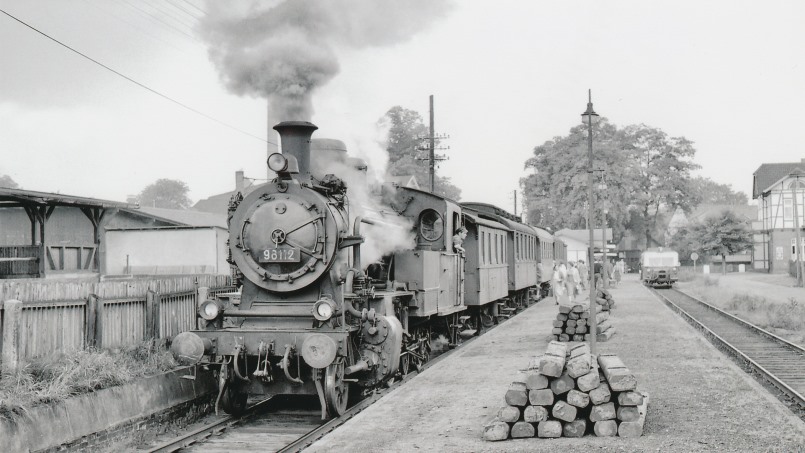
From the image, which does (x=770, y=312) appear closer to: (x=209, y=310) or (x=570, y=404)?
(x=570, y=404)

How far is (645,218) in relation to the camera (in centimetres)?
7012

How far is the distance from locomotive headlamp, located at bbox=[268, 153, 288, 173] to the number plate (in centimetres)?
102

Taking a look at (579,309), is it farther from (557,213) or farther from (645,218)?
(645,218)

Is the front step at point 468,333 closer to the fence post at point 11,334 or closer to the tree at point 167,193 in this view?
the fence post at point 11,334

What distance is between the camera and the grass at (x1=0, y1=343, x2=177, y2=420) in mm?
7480

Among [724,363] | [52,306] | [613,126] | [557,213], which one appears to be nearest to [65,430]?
[52,306]

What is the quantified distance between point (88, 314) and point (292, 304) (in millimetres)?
2854

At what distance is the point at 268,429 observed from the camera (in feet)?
29.5

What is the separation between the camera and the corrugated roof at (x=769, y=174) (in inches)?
2643

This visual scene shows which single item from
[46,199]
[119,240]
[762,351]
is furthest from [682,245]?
[46,199]

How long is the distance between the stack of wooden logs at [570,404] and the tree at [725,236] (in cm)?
5231

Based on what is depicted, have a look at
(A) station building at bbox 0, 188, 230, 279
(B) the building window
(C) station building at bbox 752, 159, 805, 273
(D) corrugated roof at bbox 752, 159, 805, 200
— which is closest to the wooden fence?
(A) station building at bbox 0, 188, 230, 279

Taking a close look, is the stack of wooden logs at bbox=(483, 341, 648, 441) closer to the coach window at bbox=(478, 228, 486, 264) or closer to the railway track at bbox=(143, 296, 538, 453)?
the railway track at bbox=(143, 296, 538, 453)

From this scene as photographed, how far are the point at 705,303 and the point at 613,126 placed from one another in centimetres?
4085
